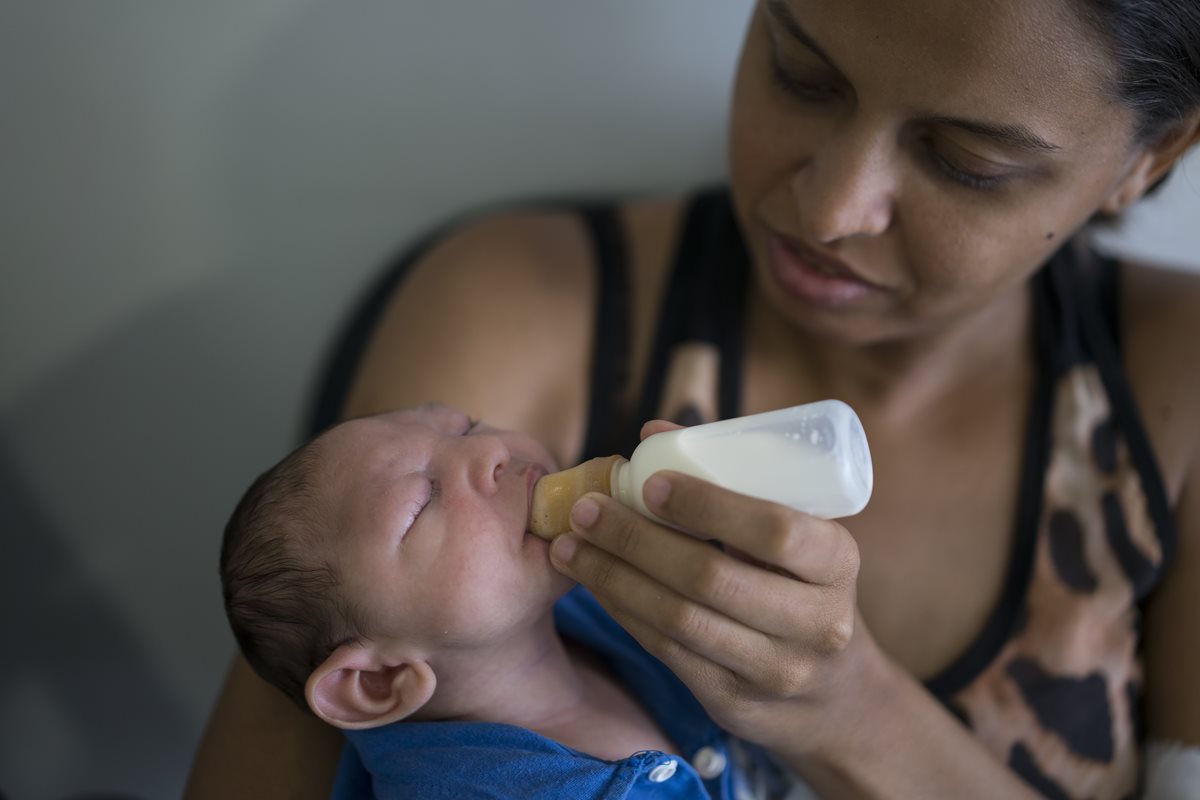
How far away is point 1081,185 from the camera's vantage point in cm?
102

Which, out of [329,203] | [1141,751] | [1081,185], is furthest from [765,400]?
[329,203]

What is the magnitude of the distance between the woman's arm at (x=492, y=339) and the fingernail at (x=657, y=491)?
1.74 ft

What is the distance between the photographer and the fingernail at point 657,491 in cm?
82

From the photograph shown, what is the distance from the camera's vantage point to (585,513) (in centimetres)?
88

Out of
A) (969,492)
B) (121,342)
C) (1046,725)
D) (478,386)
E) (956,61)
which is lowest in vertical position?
(1046,725)

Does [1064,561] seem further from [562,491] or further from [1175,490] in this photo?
[562,491]

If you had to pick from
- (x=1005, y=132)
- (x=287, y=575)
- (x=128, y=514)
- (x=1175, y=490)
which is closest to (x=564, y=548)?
(x=287, y=575)

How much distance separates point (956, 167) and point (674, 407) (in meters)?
0.50

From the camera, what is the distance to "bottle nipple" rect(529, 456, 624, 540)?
95 cm

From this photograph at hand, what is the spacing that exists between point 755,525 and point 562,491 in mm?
249

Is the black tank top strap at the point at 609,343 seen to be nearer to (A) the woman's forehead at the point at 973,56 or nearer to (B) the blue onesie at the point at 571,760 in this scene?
(B) the blue onesie at the point at 571,760

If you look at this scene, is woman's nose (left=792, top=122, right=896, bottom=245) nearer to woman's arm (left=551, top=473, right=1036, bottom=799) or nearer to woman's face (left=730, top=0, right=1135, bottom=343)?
woman's face (left=730, top=0, right=1135, bottom=343)

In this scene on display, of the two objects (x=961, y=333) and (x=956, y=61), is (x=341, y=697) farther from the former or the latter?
(x=961, y=333)

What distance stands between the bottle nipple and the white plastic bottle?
0.09 meters
